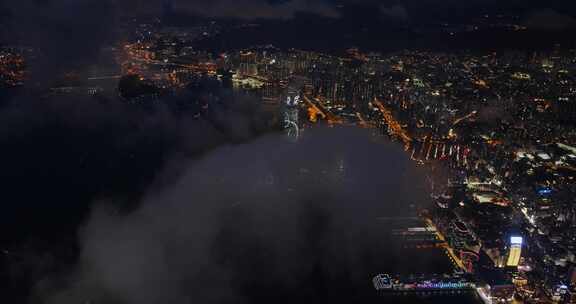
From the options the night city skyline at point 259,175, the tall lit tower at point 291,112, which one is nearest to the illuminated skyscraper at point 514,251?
the night city skyline at point 259,175

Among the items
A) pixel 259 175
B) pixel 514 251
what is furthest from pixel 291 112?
pixel 514 251

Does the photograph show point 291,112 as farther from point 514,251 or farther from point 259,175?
point 514,251

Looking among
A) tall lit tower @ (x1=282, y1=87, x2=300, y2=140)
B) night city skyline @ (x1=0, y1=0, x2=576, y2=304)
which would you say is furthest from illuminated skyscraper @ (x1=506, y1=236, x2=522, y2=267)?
tall lit tower @ (x1=282, y1=87, x2=300, y2=140)

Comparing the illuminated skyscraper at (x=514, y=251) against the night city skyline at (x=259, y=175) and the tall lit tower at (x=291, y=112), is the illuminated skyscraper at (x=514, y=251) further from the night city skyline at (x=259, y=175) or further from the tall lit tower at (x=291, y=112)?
the tall lit tower at (x=291, y=112)

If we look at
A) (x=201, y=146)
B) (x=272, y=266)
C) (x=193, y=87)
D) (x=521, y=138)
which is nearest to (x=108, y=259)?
(x=272, y=266)

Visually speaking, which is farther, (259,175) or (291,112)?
(291,112)
